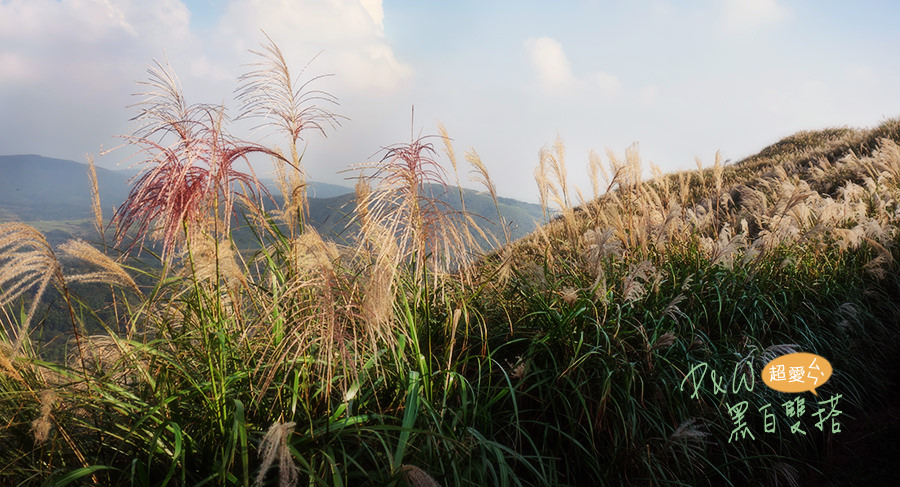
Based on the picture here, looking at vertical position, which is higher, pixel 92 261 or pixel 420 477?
pixel 92 261

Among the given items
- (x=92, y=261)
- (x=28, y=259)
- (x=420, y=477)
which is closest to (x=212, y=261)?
(x=92, y=261)

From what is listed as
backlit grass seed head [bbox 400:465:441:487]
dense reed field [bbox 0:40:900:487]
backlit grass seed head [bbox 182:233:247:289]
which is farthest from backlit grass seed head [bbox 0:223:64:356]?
backlit grass seed head [bbox 400:465:441:487]

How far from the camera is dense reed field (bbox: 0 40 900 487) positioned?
6.06 ft

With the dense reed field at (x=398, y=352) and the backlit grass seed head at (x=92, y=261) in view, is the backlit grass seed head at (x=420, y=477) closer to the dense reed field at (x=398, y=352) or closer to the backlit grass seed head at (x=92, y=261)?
the dense reed field at (x=398, y=352)

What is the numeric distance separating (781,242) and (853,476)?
2.27m

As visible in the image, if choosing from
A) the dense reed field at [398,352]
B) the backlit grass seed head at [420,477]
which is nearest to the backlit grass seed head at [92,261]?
the dense reed field at [398,352]

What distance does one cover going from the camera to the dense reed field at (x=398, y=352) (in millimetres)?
1847

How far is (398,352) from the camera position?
2270mm

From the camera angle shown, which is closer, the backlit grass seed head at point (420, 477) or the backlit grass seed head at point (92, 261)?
the backlit grass seed head at point (420, 477)

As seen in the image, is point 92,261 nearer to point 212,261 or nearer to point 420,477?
point 212,261

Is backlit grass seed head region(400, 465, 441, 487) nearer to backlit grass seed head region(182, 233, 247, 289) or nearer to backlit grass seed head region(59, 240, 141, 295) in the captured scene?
backlit grass seed head region(182, 233, 247, 289)

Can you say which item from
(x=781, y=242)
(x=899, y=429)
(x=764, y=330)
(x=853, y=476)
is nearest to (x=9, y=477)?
(x=853, y=476)

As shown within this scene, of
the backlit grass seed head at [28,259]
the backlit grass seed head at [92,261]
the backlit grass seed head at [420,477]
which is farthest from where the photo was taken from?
the backlit grass seed head at [92,261]

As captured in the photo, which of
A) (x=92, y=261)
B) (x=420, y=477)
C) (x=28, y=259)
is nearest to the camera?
(x=420, y=477)
